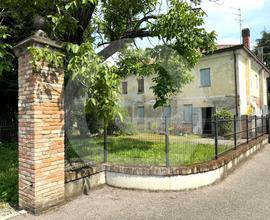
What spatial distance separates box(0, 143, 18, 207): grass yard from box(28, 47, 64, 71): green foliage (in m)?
2.46

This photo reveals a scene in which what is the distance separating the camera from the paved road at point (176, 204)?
4480 mm

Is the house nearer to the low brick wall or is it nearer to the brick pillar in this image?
the low brick wall

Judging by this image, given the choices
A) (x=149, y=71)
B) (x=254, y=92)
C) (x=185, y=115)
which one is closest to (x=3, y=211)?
(x=149, y=71)

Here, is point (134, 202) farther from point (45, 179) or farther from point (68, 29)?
point (68, 29)

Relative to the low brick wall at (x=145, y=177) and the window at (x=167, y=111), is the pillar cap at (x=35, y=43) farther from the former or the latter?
the window at (x=167, y=111)

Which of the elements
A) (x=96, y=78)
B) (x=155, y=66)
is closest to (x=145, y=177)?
(x=96, y=78)

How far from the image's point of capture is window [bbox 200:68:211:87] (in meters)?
18.2

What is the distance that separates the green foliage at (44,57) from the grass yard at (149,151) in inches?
100.0

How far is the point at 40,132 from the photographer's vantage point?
448 cm

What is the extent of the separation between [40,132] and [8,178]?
6.72 feet

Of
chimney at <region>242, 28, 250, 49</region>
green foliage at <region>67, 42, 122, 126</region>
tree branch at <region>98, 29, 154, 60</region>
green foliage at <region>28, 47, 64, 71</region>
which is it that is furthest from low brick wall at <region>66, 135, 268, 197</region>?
chimney at <region>242, 28, 250, 49</region>

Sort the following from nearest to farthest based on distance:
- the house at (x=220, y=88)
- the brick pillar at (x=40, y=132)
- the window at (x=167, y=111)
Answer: the brick pillar at (x=40, y=132) → the house at (x=220, y=88) → the window at (x=167, y=111)

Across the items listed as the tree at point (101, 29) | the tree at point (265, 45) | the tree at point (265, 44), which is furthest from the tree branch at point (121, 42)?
the tree at point (265, 44)

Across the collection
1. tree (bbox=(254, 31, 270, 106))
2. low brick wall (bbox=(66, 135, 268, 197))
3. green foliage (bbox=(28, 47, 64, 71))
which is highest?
tree (bbox=(254, 31, 270, 106))
